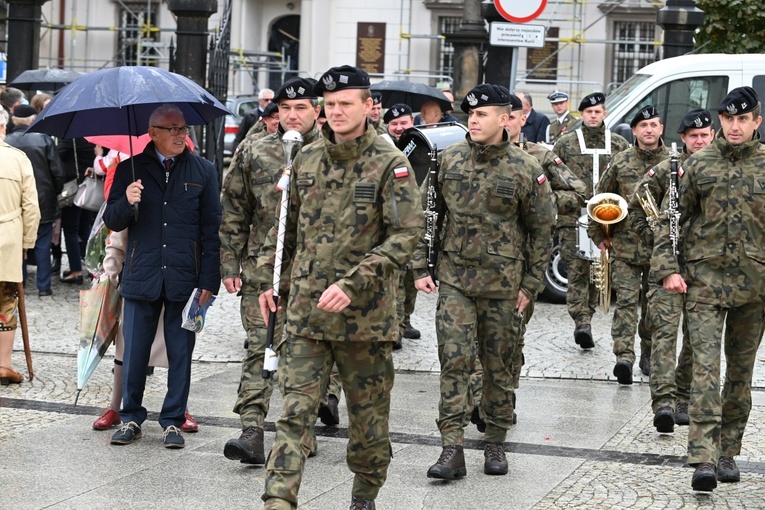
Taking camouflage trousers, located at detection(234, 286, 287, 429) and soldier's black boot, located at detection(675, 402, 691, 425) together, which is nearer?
camouflage trousers, located at detection(234, 286, 287, 429)

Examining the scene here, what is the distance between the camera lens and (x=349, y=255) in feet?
18.5

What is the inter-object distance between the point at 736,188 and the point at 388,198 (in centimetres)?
211

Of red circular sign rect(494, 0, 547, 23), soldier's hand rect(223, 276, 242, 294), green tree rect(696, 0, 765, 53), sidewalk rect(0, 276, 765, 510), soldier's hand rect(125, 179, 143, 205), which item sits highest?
green tree rect(696, 0, 765, 53)

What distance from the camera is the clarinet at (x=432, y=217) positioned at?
7.24 m

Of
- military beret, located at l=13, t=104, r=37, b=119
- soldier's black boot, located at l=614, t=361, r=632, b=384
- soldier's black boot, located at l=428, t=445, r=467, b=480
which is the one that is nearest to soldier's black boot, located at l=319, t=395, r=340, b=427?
soldier's black boot, located at l=428, t=445, r=467, b=480

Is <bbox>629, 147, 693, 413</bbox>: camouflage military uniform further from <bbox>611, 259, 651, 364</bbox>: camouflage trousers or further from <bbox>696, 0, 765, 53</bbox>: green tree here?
<bbox>696, 0, 765, 53</bbox>: green tree

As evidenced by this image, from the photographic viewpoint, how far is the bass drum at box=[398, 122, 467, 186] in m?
10.4

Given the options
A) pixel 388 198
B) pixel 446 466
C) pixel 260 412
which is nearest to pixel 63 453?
pixel 260 412

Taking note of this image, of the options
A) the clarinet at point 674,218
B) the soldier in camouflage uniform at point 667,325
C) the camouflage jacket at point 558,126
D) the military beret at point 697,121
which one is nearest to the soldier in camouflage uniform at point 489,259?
the clarinet at point 674,218

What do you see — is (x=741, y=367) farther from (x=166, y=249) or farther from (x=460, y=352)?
(x=166, y=249)

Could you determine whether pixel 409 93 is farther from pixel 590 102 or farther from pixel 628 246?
pixel 628 246

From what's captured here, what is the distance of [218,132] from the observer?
16.3m

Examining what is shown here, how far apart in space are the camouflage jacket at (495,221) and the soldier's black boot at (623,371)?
103 inches

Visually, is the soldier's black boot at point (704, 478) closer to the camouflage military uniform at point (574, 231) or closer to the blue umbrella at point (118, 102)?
the blue umbrella at point (118, 102)
